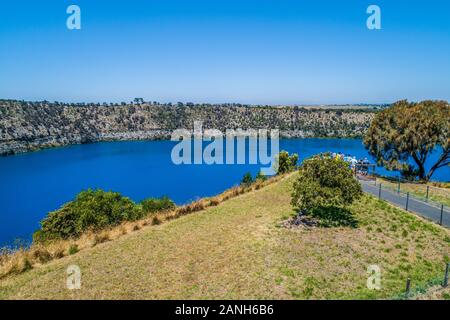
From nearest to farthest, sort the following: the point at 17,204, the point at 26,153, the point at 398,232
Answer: the point at 398,232, the point at 17,204, the point at 26,153

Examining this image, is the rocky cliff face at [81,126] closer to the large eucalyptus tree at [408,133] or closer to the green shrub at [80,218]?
the green shrub at [80,218]

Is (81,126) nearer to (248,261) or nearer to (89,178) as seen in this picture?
(89,178)

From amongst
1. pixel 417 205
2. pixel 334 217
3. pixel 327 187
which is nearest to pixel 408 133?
pixel 417 205

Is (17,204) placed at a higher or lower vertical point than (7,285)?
lower

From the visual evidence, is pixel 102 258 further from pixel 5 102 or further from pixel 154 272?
pixel 5 102

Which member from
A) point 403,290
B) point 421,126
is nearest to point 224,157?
point 421,126

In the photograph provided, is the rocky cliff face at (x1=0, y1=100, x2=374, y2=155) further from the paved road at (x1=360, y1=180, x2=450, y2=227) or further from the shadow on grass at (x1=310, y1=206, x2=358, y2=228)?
the shadow on grass at (x1=310, y1=206, x2=358, y2=228)
